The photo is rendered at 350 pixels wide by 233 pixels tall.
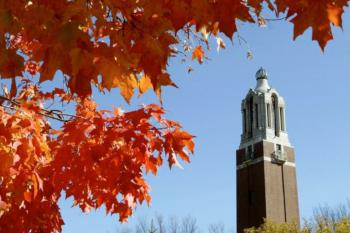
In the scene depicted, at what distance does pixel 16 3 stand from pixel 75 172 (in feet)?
7.31

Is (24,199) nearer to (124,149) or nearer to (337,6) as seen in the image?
(124,149)

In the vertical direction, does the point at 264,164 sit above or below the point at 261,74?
below

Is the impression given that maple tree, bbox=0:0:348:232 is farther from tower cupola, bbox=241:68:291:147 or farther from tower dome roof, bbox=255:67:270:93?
tower dome roof, bbox=255:67:270:93

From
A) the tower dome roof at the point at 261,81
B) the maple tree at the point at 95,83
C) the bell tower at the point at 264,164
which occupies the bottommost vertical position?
the maple tree at the point at 95,83

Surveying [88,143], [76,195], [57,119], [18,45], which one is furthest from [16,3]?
[18,45]

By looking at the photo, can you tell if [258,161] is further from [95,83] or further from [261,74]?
[95,83]

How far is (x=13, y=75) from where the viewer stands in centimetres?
284

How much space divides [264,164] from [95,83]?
46238mm

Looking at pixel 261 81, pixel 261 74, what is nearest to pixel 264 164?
pixel 261 81

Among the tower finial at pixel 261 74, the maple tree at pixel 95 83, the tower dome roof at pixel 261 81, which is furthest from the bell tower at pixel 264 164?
the maple tree at pixel 95 83

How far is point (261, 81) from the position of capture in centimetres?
5469

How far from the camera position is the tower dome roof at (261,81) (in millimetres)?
53119

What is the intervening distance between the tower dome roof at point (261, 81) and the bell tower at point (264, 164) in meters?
0.22

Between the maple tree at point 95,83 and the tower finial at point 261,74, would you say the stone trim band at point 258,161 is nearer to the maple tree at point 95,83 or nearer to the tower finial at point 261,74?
the tower finial at point 261,74
